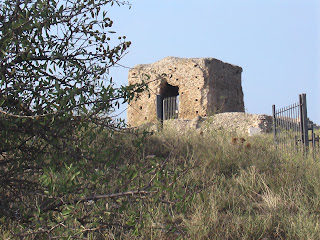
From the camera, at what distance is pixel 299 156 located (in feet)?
21.3

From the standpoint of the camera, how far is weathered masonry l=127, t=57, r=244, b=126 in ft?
48.3

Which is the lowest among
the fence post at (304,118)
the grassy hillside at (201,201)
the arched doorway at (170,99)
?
the grassy hillside at (201,201)

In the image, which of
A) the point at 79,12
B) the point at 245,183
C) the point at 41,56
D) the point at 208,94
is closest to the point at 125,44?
the point at 79,12

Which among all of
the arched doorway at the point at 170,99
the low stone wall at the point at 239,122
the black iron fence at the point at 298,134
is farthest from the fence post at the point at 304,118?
the arched doorway at the point at 170,99

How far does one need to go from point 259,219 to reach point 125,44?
2.33 meters

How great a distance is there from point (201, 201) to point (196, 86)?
35.8ft

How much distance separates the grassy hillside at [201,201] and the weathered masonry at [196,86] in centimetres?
787

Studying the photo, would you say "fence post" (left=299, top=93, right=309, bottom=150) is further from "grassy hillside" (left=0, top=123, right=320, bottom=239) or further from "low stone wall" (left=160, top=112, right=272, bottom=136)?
"low stone wall" (left=160, top=112, right=272, bottom=136)

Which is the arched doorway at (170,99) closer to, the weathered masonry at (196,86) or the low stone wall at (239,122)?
the weathered masonry at (196,86)

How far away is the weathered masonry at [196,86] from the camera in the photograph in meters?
14.7

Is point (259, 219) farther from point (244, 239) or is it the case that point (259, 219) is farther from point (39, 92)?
point (39, 92)

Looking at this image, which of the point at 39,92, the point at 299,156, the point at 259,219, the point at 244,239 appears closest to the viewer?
the point at 39,92

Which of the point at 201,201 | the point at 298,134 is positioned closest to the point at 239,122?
the point at 298,134

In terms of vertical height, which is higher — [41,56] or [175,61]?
[175,61]
